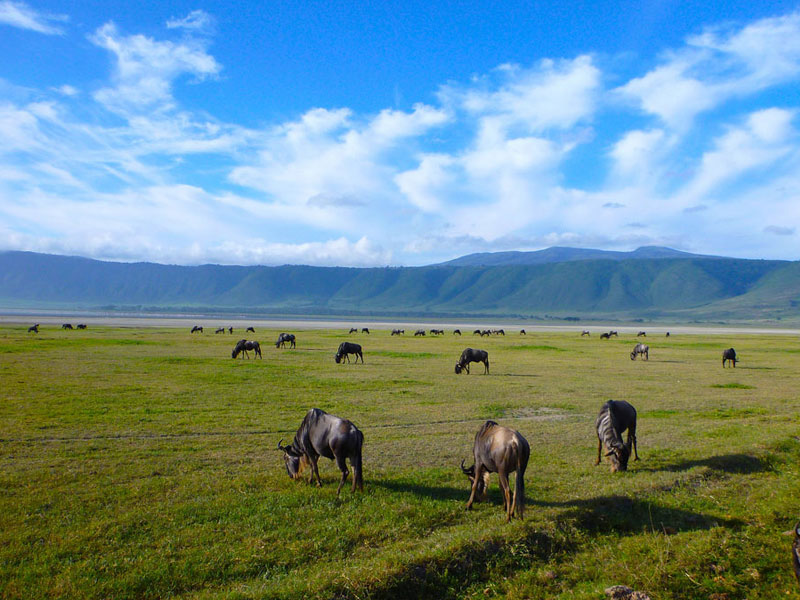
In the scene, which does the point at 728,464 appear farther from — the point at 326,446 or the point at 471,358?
the point at 471,358

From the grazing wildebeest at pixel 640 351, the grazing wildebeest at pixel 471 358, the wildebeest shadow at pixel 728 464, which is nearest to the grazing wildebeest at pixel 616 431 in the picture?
the wildebeest shadow at pixel 728 464

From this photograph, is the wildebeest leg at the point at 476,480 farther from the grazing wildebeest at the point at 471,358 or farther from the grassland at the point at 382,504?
the grazing wildebeest at the point at 471,358

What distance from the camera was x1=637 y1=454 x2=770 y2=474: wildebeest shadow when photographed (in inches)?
472

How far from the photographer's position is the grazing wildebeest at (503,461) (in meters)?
8.75

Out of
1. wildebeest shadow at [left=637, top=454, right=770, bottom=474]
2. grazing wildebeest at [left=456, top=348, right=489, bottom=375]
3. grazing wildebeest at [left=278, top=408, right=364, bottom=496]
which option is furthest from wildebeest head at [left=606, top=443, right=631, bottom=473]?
grazing wildebeest at [left=456, top=348, right=489, bottom=375]

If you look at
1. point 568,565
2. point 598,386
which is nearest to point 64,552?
point 568,565

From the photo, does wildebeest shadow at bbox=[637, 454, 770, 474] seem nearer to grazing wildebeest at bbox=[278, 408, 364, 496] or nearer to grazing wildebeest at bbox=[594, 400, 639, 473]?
grazing wildebeest at bbox=[594, 400, 639, 473]

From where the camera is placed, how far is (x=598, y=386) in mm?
25594

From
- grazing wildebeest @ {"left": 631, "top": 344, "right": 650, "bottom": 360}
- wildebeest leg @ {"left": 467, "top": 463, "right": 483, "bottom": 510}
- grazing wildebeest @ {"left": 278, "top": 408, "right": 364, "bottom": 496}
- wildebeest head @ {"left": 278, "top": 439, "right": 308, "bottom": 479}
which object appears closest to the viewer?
wildebeest leg @ {"left": 467, "top": 463, "right": 483, "bottom": 510}

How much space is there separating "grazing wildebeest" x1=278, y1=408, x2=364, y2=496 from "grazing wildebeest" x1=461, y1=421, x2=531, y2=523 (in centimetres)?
221

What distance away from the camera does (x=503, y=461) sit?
351 inches

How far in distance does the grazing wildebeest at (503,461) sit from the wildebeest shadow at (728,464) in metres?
4.84

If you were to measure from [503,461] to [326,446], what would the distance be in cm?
366

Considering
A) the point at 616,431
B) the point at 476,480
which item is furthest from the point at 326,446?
the point at 616,431
